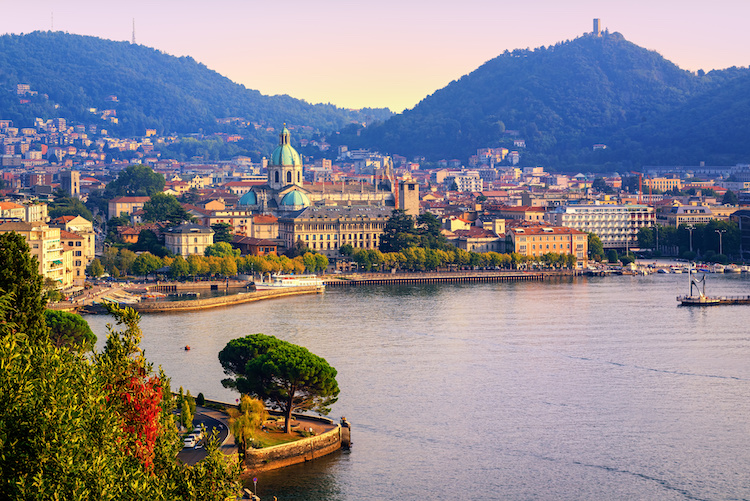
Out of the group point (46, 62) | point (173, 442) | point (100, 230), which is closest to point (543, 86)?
point (46, 62)

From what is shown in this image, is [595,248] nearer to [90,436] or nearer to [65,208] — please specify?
[65,208]

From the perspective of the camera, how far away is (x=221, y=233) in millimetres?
44719

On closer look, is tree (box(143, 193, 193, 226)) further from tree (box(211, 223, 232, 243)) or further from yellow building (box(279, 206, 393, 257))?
yellow building (box(279, 206, 393, 257))

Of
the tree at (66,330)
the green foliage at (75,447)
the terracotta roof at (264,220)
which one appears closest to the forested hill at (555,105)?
the terracotta roof at (264,220)

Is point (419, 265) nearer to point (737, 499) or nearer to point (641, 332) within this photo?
point (641, 332)

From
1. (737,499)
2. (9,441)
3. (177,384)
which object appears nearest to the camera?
(9,441)

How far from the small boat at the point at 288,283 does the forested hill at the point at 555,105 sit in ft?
237

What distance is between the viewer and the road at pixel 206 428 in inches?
552

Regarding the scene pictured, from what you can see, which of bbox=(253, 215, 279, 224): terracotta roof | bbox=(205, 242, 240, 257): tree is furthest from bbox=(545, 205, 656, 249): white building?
bbox=(205, 242, 240, 257): tree

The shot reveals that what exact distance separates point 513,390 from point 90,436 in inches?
464

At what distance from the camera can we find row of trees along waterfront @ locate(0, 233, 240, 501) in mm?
7848

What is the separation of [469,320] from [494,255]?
1519 cm

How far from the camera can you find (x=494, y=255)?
43.0m

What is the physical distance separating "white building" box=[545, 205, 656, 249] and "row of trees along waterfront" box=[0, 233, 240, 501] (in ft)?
140
